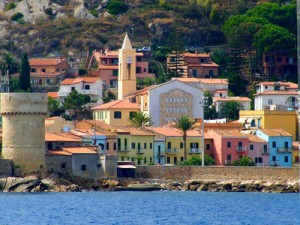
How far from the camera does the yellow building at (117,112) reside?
108 meters

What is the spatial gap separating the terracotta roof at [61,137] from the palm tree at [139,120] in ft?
30.7

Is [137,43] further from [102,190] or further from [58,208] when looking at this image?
[58,208]

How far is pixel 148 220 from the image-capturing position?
→ 241 feet

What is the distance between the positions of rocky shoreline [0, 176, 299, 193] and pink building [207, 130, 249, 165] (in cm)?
694

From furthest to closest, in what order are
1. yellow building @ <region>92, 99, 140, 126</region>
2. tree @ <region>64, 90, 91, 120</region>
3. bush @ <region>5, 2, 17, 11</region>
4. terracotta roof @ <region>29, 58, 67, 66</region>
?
bush @ <region>5, 2, 17, 11</region> → terracotta roof @ <region>29, 58, 67, 66</region> → tree @ <region>64, 90, 91, 120</region> → yellow building @ <region>92, 99, 140, 126</region>

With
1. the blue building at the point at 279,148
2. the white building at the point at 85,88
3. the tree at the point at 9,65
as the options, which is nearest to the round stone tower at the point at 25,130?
the blue building at the point at 279,148

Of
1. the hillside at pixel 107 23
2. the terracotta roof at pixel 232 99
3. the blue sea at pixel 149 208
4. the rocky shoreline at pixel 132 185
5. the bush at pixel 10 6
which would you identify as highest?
the bush at pixel 10 6

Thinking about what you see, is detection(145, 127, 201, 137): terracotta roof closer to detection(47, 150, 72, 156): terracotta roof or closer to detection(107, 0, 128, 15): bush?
detection(47, 150, 72, 156): terracotta roof

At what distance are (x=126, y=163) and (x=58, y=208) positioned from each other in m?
15.8

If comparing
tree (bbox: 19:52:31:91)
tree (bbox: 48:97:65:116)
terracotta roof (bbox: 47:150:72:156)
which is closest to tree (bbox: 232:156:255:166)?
terracotta roof (bbox: 47:150:72:156)

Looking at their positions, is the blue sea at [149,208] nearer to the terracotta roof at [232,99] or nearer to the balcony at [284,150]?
the balcony at [284,150]

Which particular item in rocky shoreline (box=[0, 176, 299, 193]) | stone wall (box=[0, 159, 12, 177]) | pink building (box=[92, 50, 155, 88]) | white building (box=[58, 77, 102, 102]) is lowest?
rocky shoreline (box=[0, 176, 299, 193])

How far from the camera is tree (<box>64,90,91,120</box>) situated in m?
111

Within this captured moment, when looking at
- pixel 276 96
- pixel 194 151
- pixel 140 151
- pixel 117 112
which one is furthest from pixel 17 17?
pixel 140 151
